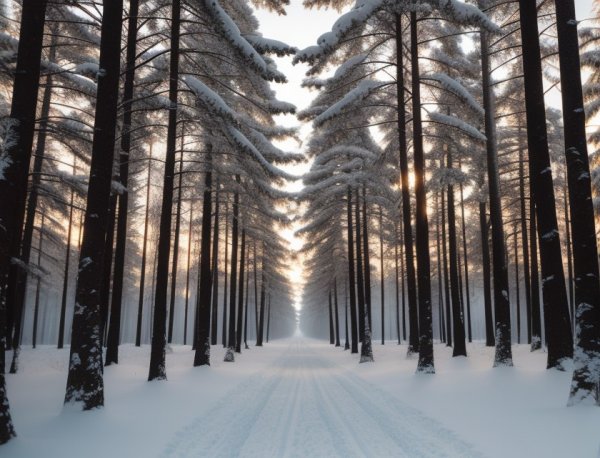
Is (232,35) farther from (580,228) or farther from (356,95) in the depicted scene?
(580,228)

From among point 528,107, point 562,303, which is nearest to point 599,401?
point 562,303

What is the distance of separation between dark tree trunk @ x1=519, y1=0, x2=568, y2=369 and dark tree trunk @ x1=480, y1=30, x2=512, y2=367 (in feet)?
11.4

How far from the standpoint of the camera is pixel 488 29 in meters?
9.91

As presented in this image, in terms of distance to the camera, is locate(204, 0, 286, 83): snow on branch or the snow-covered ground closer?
the snow-covered ground

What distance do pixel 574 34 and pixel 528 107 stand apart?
1.45 metres

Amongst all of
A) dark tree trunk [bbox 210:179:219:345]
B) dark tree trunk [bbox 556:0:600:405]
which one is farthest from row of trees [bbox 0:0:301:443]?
dark tree trunk [bbox 556:0:600:405]

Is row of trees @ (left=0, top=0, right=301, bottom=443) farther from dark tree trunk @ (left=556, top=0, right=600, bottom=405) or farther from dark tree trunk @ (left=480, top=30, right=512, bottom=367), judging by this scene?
dark tree trunk @ (left=480, top=30, right=512, bottom=367)

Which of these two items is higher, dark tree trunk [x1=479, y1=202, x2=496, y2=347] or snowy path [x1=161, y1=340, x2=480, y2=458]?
dark tree trunk [x1=479, y1=202, x2=496, y2=347]

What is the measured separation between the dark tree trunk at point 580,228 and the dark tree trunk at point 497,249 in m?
4.69

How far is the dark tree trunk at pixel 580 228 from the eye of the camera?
21.7 feet

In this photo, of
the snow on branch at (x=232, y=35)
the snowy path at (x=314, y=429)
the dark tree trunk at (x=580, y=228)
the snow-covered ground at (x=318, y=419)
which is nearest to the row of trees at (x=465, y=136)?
the dark tree trunk at (x=580, y=228)

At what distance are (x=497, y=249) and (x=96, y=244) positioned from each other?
39.1 ft

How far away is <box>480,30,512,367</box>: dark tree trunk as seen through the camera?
476 inches

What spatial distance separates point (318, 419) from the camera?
7031 millimetres
